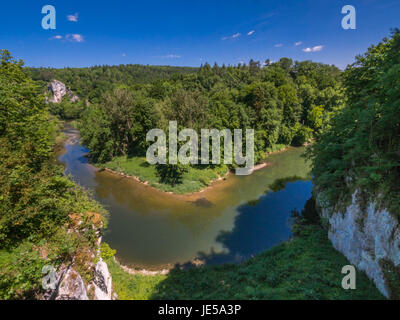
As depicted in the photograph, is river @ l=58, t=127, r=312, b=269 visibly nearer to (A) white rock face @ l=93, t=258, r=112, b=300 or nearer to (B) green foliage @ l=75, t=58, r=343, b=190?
(B) green foliage @ l=75, t=58, r=343, b=190

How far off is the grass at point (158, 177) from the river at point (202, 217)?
2.98ft

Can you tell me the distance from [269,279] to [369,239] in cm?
448

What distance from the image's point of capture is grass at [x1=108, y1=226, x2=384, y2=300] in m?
7.05

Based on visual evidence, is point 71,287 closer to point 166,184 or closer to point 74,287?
point 74,287

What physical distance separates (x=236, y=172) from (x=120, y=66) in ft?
489

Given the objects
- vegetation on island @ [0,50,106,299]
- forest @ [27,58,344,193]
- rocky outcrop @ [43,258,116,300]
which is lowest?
rocky outcrop @ [43,258,116,300]

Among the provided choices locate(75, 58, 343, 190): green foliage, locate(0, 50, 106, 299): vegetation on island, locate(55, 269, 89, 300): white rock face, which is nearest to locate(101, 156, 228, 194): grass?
locate(75, 58, 343, 190): green foliage

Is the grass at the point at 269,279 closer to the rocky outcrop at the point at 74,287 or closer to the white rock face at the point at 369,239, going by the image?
the white rock face at the point at 369,239

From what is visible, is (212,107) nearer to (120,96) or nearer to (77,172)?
(120,96)

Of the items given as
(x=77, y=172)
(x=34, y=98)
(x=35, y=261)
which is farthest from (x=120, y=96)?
(x=35, y=261)

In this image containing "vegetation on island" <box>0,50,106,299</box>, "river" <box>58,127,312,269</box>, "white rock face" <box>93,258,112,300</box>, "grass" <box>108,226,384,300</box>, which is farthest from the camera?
"river" <box>58,127,312,269</box>

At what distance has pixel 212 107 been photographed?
94.0 ft

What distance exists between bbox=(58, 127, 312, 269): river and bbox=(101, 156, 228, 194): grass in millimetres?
910

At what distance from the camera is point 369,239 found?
728cm
